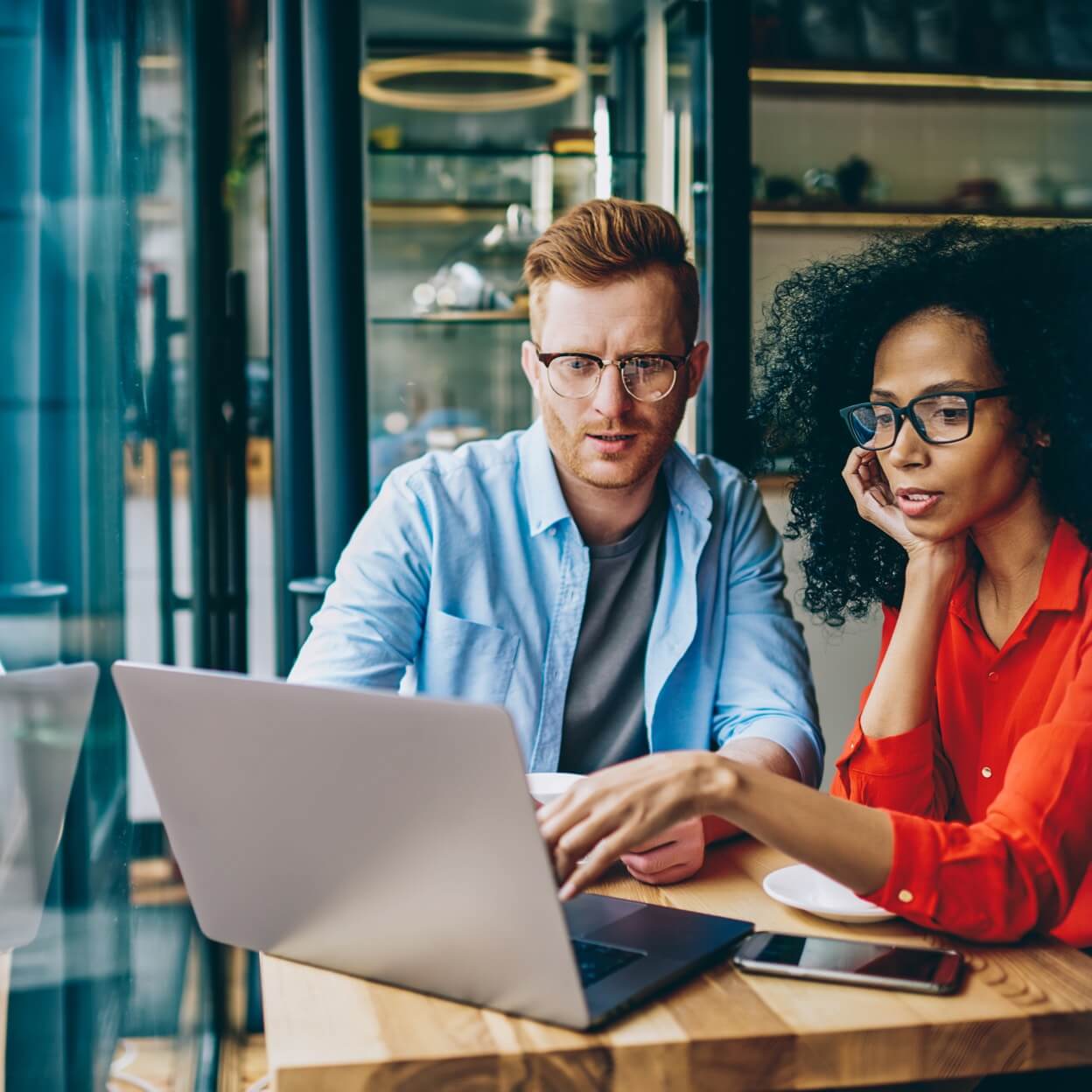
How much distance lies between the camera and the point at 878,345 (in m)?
1.48

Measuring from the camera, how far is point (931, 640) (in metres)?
1.33

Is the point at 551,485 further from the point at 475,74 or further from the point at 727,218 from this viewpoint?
the point at 475,74

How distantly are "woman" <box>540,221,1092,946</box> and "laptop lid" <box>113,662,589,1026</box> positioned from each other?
324 mm

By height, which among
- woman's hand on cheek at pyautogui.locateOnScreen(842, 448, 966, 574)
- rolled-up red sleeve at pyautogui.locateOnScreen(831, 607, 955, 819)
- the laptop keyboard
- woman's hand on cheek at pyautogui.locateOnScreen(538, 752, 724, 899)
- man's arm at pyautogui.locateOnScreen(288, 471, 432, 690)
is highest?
woman's hand on cheek at pyautogui.locateOnScreen(842, 448, 966, 574)

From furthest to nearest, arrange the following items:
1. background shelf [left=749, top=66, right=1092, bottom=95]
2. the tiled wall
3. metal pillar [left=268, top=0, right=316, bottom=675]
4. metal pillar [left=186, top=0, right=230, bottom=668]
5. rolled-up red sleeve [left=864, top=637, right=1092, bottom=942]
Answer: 1. the tiled wall
2. background shelf [left=749, top=66, right=1092, bottom=95]
3. metal pillar [left=186, top=0, right=230, bottom=668]
4. metal pillar [left=268, top=0, right=316, bottom=675]
5. rolled-up red sleeve [left=864, top=637, right=1092, bottom=942]

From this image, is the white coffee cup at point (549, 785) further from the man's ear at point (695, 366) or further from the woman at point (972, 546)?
the man's ear at point (695, 366)

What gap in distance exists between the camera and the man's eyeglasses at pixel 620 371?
1654mm

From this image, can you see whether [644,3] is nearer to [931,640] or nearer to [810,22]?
[810,22]

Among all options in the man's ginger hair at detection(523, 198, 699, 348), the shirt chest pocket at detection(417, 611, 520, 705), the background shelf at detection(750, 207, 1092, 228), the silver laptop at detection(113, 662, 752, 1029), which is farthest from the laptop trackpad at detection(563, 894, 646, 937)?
the background shelf at detection(750, 207, 1092, 228)

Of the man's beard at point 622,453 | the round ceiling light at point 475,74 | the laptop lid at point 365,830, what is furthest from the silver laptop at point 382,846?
the round ceiling light at point 475,74

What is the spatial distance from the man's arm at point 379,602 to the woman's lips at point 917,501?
64cm

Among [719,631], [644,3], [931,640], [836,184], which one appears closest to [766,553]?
[719,631]

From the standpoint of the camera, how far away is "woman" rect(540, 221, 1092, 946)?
1103mm

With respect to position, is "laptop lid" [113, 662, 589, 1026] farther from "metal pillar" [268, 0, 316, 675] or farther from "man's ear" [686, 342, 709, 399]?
"metal pillar" [268, 0, 316, 675]
